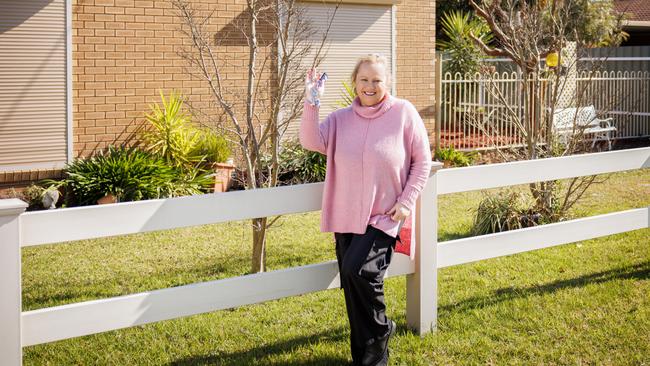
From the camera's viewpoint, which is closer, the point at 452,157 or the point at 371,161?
the point at 371,161

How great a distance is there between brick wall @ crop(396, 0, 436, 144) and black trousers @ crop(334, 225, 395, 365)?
407 inches

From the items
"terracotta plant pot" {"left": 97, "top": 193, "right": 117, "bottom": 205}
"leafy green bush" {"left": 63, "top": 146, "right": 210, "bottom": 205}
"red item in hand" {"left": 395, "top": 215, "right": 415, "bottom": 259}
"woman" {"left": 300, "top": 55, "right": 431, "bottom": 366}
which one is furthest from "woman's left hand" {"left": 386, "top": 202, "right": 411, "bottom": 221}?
"terracotta plant pot" {"left": 97, "top": 193, "right": 117, "bottom": 205}

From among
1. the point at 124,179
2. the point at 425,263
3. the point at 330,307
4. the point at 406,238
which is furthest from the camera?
the point at 124,179

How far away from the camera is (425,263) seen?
5.27m

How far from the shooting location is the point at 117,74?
1180 cm

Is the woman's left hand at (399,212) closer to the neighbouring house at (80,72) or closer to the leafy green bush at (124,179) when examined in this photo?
the leafy green bush at (124,179)

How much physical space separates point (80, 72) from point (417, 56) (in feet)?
20.5

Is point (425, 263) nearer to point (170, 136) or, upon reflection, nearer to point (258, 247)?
point (258, 247)

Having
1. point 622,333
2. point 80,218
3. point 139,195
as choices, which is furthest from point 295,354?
Answer: point 139,195

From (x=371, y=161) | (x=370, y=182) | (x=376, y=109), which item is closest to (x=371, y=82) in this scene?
(x=376, y=109)

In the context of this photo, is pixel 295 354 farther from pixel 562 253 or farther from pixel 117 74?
pixel 117 74

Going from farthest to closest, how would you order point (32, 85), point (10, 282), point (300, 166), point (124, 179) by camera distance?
point (300, 166), point (32, 85), point (124, 179), point (10, 282)

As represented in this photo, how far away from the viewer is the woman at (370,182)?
4.52 meters

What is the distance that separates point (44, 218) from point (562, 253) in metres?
5.45
